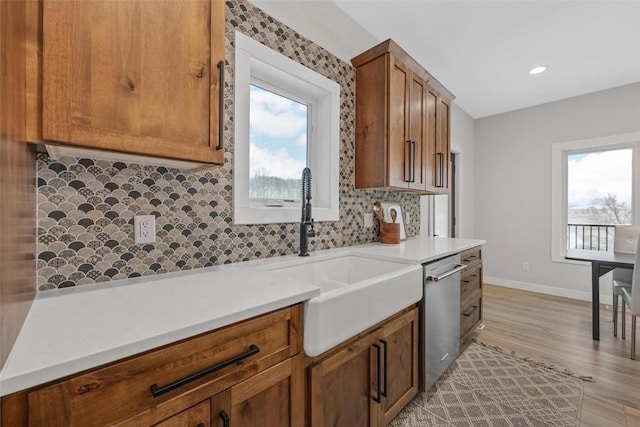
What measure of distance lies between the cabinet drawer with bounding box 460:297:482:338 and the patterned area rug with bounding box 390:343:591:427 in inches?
9.4

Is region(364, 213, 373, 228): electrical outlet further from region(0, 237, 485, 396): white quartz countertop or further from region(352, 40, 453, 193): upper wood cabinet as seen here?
region(0, 237, 485, 396): white quartz countertop

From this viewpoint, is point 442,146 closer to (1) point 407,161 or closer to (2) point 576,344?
(1) point 407,161

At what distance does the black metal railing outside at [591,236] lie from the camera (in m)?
3.77

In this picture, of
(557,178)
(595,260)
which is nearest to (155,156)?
(595,260)

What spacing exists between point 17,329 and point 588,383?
292 centimetres

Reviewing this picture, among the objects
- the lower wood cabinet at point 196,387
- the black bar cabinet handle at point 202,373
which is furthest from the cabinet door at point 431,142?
the black bar cabinet handle at point 202,373

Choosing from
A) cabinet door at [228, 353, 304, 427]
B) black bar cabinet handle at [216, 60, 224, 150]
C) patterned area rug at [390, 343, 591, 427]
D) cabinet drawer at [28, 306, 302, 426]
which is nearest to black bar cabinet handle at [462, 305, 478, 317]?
patterned area rug at [390, 343, 591, 427]

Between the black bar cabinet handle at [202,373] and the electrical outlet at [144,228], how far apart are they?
673 millimetres

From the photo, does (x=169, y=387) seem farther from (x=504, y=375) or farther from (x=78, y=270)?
(x=504, y=375)

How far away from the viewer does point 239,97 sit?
1487mm

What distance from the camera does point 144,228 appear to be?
1155 mm

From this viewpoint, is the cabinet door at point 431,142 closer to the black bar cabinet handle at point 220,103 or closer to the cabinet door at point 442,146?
the cabinet door at point 442,146

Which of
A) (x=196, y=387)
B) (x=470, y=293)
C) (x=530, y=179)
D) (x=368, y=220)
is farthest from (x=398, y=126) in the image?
(x=530, y=179)

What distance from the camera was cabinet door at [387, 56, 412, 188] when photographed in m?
2.04
